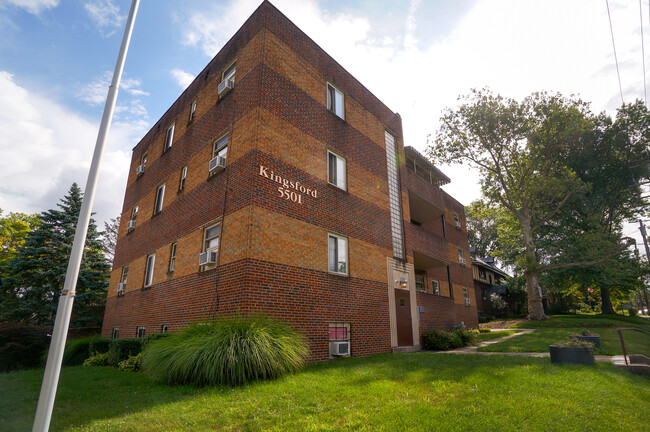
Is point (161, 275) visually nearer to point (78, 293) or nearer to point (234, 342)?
point (234, 342)

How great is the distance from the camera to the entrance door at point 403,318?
13.6 metres

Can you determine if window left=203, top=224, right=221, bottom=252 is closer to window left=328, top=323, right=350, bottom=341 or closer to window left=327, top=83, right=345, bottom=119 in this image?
window left=328, top=323, right=350, bottom=341

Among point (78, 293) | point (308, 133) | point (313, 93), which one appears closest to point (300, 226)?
point (308, 133)

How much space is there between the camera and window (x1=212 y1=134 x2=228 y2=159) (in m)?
11.9

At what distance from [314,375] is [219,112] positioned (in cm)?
980

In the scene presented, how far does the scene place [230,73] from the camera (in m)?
13.0

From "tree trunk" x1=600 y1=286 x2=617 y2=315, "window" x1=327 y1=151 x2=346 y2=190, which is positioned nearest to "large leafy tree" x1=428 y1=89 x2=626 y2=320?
"tree trunk" x1=600 y1=286 x2=617 y2=315

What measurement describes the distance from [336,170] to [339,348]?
6.19 m

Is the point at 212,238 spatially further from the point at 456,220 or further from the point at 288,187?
the point at 456,220

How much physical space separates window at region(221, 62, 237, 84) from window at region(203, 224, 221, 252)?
550 cm

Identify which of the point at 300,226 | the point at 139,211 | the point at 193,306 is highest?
the point at 139,211

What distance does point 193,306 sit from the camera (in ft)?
35.3

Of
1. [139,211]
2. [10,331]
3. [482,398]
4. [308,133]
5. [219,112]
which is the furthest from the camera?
[139,211]

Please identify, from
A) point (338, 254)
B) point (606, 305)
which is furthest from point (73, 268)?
point (606, 305)
